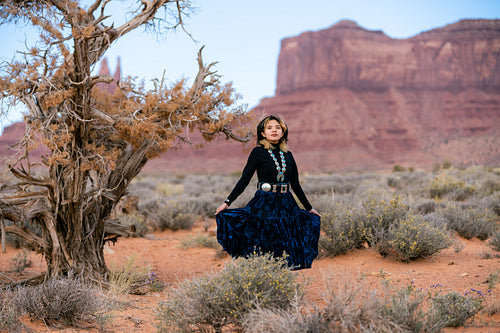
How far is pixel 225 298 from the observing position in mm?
3232

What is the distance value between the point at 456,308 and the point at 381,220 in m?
2.62

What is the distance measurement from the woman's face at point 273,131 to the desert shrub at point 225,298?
134cm

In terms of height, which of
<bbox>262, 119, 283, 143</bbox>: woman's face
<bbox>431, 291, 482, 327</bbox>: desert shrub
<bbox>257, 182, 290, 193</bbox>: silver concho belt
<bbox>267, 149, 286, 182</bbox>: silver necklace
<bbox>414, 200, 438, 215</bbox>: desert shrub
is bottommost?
<bbox>414, 200, 438, 215</bbox>: desert shrub

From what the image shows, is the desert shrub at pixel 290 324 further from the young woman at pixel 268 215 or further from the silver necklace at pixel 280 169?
the silver necklace at pixel 280 169

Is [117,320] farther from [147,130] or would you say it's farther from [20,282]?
[147,130]

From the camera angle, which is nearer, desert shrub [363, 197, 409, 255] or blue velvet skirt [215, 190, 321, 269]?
blue velvet skirt [215, 190, 321, 269]

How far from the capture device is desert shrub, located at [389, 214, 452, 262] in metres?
5.57

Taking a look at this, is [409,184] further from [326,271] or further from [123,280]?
[123,280]

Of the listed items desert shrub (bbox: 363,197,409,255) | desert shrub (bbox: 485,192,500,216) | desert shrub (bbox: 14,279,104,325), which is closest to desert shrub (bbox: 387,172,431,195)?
desert shrub (bbox: 485,192,500,216)

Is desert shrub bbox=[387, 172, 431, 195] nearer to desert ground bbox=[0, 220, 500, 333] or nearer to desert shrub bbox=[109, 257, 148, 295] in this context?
desert ground bbox=[0, 220, 500, 333]

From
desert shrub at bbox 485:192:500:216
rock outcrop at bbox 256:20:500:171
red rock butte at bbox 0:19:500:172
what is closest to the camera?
desert shrub at bbox 485:192:500:216

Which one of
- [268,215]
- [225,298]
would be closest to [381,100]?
[268,215]

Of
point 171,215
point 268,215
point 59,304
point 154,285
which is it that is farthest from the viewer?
point 171,215

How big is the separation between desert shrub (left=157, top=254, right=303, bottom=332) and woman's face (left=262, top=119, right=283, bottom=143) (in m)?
1.34
